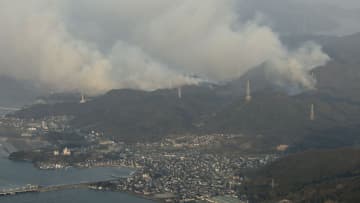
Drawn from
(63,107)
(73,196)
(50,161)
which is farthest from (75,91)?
(73,196)

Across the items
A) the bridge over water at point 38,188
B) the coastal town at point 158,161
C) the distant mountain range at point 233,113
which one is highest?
the distant mountain range at point 233,113

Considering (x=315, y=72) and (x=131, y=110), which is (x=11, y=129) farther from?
(x=315, y=72)

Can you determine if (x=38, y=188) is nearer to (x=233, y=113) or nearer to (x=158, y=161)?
(x=158, y=161)

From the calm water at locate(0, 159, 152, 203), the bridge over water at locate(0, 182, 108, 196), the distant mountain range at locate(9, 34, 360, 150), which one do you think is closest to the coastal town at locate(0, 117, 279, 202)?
the bridge over water at locate(0, 182, 108, 196)

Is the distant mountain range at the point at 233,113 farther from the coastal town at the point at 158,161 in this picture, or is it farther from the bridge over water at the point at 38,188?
the bridge over water at the point at 38,188

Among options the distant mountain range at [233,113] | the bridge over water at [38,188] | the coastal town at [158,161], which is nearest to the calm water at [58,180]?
the bridge over water at [38,188]

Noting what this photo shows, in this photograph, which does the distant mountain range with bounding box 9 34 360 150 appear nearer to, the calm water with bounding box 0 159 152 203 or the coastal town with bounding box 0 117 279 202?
the coastal town with bounding box 0 117 279 202
